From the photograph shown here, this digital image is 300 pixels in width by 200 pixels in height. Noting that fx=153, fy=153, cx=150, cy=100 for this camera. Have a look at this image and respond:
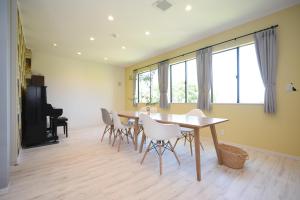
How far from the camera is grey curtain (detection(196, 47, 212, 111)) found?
395cm

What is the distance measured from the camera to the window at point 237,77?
3.33 meters

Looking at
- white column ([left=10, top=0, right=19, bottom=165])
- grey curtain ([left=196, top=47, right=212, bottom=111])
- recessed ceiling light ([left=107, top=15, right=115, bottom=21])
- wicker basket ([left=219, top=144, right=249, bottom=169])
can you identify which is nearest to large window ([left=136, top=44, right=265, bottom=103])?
grey curtain ([left=196, top=47, right=212, bottom=111])

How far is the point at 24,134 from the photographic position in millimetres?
3557

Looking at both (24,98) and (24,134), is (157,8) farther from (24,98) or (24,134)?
(24,134)

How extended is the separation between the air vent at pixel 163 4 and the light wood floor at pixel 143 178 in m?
2.72

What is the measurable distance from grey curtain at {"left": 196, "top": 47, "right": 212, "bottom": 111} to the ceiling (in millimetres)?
474

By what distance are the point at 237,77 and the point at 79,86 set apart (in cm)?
543

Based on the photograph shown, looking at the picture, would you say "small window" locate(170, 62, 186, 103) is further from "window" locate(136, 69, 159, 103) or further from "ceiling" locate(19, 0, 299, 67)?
"window" locate(136, 69, 159, 103)

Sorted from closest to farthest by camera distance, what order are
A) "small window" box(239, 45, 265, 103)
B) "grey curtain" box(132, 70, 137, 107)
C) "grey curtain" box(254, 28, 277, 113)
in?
"grey curtain" box(254, 28, 277, 113) < "small window" box(239, 45, 265, 103) < "grey curtain" box(132, 70, 137, 107)

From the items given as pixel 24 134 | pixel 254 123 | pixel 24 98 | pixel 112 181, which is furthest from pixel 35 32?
pixel 254 123

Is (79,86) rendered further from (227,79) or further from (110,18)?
(227,79)

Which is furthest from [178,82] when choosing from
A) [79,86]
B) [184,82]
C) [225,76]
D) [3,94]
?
[3,94]

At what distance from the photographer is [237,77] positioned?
3.62 meters

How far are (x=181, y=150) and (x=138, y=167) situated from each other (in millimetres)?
1164
